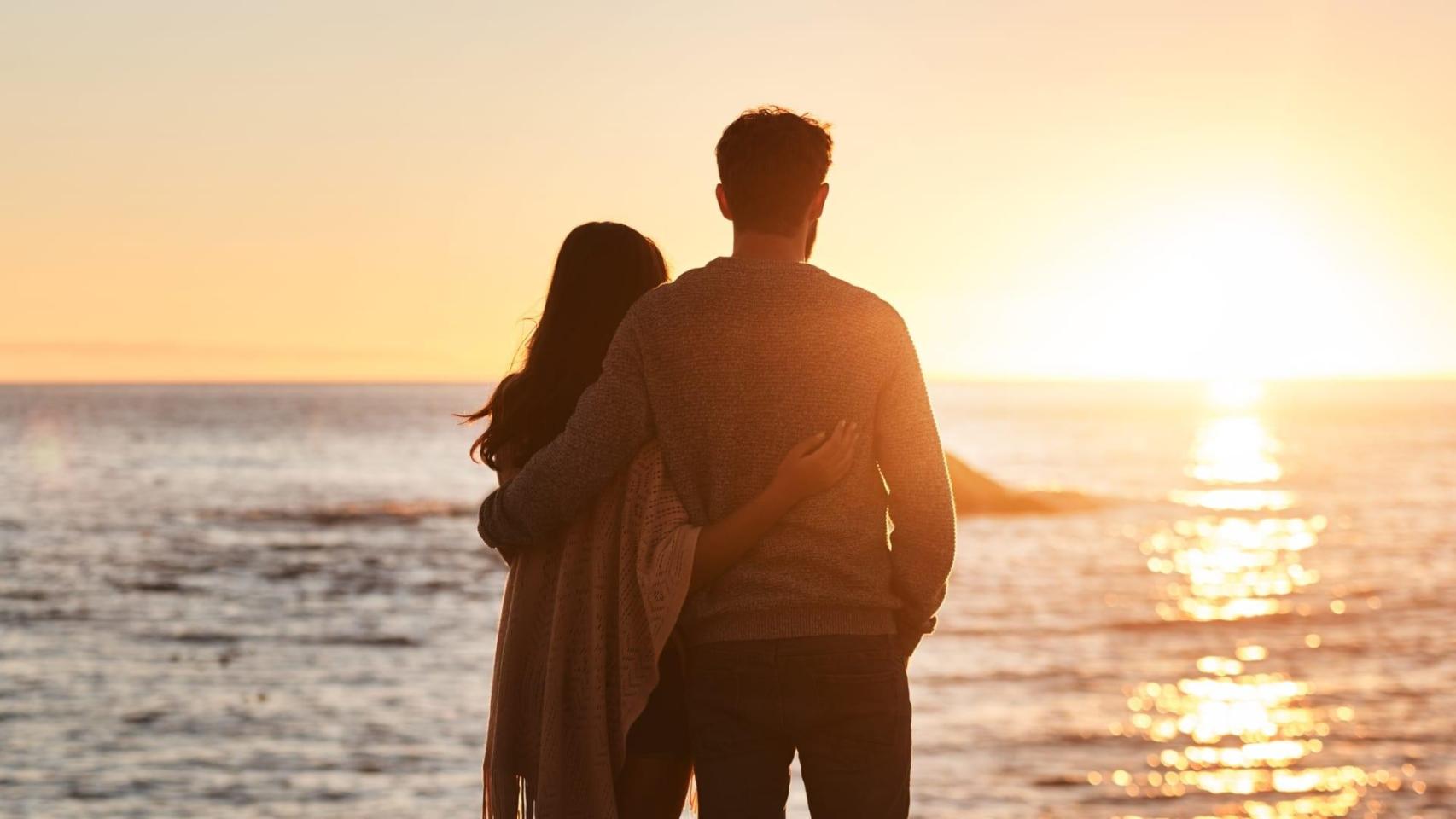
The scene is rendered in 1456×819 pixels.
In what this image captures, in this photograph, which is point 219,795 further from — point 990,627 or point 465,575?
point 465,575

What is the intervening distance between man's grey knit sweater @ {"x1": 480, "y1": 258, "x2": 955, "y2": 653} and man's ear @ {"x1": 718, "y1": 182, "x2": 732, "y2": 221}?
0.12 meters

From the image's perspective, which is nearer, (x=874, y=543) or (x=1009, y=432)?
(x=874, y=543)

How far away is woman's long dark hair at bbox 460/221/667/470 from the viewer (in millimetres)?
3572

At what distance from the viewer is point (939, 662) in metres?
14.4

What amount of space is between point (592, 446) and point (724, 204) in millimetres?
604

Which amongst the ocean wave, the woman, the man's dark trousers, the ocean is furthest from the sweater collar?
the ocean wave

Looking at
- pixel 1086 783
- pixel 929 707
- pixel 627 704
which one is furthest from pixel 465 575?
pixel 627 704

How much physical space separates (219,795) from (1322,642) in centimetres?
1168

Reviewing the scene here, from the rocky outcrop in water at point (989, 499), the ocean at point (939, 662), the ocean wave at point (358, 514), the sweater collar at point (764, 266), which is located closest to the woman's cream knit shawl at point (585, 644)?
the sweater collar at point (764, 266)

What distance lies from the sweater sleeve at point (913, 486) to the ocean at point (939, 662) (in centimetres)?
644

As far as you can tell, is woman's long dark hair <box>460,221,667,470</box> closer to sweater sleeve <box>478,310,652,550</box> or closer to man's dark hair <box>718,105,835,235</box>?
sweater sleeve <box>478,310,652,550</box>

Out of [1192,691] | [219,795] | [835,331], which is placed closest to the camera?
[835,331]

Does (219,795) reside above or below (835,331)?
A: below

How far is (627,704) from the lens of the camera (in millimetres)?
3336
